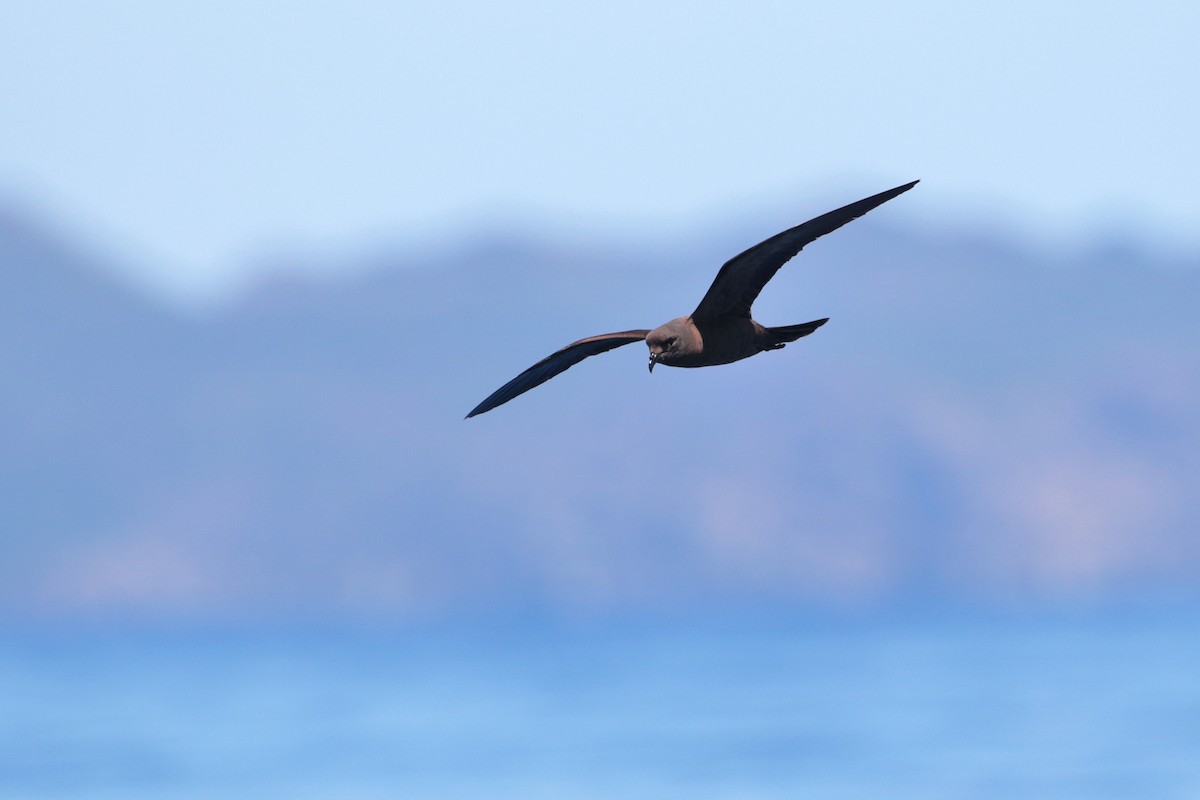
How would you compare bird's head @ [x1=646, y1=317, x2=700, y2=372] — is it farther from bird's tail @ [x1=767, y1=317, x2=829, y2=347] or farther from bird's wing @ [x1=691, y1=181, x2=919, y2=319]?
bird's tail @ [x1=767, y1=317, x2=829, y2=347]

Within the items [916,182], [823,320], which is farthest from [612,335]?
[916,182]

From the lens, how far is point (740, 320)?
12414 mm

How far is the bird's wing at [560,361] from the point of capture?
44.9ft

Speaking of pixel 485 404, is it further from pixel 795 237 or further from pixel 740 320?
pixel 795 237

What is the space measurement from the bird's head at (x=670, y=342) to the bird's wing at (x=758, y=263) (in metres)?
0.21

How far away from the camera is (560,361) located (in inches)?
570

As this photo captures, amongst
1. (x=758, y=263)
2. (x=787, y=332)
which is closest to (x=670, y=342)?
(x=758, y=263)

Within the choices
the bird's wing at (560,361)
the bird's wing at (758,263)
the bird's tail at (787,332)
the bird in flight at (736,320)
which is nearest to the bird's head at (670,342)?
the bird in flight at (736,320)

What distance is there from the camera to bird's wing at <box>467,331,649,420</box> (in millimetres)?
13680

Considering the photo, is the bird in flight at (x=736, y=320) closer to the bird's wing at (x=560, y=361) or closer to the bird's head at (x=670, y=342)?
the bird's head at (x=670, y=342)

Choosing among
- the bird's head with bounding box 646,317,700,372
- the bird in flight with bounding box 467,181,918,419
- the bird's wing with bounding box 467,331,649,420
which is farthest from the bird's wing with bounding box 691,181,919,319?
the bird's wing with bounding box 467,331,649,420

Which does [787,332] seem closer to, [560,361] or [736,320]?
[736,320]

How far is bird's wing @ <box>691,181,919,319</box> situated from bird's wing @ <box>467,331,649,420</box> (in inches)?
55.9

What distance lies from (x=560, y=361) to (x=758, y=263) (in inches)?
134
